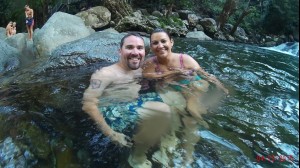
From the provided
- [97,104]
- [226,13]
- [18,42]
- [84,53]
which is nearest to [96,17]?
[18,42]

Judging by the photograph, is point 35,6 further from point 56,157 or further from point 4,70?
point 56,157

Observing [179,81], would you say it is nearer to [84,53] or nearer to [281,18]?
[84,53]

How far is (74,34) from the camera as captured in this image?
8352 mm

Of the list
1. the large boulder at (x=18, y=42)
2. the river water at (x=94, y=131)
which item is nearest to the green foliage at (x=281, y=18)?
the large boulder at (x=18, y=42)

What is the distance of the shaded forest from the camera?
1819 centimetres

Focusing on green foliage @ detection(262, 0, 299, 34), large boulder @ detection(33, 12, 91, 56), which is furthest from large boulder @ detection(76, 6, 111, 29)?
green foliage @ detection(262, 0, 299, 34)

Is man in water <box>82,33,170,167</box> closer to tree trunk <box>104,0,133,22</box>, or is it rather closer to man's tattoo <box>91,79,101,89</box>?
man's tattoo <box>91,79,101,89</box>

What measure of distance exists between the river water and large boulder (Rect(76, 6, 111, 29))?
30.2ft

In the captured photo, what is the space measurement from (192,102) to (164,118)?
77cm

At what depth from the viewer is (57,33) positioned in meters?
7.97

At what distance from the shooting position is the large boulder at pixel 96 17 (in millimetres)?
14086

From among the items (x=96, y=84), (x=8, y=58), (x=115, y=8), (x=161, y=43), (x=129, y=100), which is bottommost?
(x=8, y=58)

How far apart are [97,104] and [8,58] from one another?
5.23 metres

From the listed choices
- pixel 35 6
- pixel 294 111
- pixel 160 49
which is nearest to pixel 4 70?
pixel 160 49
